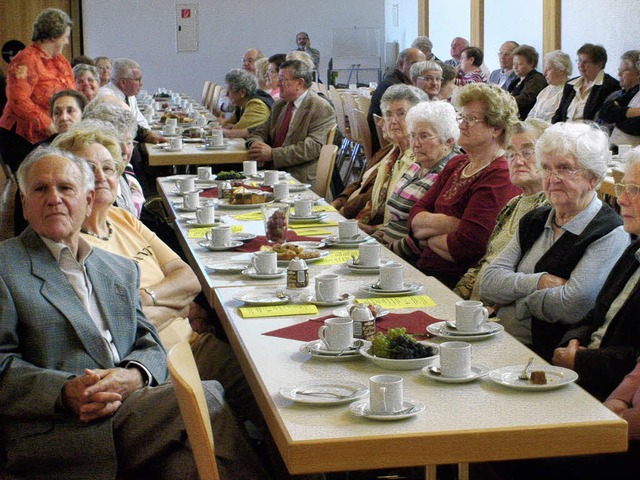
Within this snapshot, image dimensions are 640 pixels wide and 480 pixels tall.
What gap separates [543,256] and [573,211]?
0.17m

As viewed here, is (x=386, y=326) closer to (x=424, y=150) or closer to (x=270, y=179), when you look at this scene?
(x=424, y=150)

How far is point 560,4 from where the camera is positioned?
10.7 meters

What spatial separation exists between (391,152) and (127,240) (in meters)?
2.03

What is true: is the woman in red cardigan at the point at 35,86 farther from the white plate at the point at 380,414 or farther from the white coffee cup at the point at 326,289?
the white plate at the point at 380,414

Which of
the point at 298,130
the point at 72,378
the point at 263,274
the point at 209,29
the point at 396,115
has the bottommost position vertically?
the point at 72,378

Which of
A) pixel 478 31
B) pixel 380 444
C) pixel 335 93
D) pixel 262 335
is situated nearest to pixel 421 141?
pixel 262 335

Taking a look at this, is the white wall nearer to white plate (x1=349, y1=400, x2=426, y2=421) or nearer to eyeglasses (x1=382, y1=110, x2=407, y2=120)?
eyeglasses (x1=382, y1=110, x2=407, y2=120)

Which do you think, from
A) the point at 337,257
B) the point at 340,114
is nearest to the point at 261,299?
the point at 337,257

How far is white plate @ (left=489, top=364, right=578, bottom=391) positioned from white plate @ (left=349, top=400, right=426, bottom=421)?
0.22m

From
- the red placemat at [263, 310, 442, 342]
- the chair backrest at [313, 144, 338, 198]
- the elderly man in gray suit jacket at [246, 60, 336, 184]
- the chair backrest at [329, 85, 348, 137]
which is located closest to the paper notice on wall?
the chair backrest at [329, 85, 348, 137]

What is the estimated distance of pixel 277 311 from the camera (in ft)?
8.93

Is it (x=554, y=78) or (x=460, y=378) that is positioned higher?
(x=554, y=78)

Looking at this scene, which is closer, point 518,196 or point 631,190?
point 631,190

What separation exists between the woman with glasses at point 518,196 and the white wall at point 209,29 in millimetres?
14189
